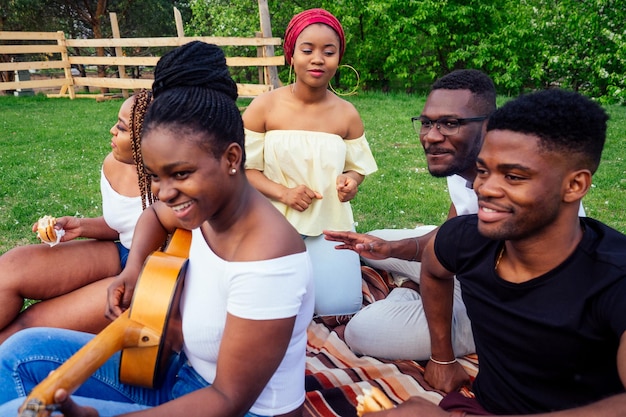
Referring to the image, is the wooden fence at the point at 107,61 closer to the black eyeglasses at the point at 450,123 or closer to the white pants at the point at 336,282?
the white pants at the point at 336,282

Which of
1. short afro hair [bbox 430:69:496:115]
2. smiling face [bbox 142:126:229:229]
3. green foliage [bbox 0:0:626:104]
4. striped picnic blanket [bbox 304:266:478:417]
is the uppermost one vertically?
green foliage [bbox 0:0:626:104]

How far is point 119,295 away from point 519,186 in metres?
1.84

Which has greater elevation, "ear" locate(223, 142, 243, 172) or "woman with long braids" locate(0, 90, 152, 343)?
"ear" locate(223, 142, 243, 172)

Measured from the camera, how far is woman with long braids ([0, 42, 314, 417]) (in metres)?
1.67

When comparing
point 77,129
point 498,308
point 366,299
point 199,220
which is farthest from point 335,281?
point 77,129

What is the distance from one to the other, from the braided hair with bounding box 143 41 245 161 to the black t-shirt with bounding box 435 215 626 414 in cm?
106

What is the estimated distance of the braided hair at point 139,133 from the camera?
2746 mm

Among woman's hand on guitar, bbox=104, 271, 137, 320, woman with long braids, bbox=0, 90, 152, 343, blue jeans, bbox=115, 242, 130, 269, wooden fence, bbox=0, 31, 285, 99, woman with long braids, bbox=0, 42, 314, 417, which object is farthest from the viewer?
wooden fence, bbox=0, 31, 285, 99

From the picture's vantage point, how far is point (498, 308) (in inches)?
77.7

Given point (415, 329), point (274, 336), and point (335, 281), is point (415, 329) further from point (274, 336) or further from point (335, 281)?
point (274, 336)

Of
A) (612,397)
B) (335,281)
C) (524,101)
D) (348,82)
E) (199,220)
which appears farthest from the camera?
(348,82)

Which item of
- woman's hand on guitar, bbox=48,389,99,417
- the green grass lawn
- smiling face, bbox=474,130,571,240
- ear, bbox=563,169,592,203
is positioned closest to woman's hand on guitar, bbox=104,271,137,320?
woman's hand on guitar, bbox=48,389,99,417

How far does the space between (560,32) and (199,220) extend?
16.0 meters

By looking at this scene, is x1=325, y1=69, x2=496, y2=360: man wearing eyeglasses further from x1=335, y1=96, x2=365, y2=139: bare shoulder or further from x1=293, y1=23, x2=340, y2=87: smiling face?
x1=293, y1=23, x2=340, y2=87: smiling face
